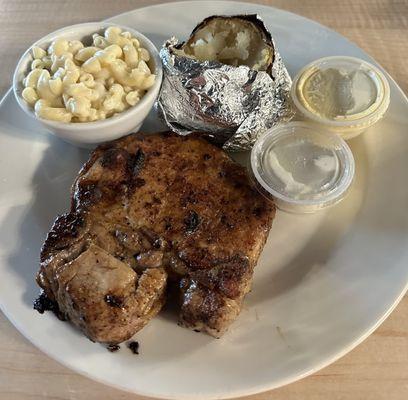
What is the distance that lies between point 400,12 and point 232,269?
139 cm

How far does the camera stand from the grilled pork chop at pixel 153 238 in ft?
3.71

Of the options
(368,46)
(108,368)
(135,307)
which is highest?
(368,46)

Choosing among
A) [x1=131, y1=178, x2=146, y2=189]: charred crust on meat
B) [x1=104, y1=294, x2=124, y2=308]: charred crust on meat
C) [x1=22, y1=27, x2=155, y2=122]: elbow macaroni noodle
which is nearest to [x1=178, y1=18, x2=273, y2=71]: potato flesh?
[x1=22, y1=27, x2=155, y2=122]: elbow macaroni noodle

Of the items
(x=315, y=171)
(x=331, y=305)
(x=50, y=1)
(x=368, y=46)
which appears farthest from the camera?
(x=50, y=1)

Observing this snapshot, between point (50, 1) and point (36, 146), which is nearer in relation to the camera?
point (36, 146)

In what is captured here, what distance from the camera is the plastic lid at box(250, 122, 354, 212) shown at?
51.7 inches

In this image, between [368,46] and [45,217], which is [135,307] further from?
[368,46]

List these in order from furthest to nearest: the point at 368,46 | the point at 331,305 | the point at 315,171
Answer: the point at 368,46 < the point at 315,171 < the point at 331,305

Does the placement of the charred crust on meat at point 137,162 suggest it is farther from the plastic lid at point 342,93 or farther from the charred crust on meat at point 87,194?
the plastic lid at point 342,93

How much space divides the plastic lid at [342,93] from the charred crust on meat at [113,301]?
754 mm

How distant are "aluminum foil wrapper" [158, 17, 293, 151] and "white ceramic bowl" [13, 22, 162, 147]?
6cm

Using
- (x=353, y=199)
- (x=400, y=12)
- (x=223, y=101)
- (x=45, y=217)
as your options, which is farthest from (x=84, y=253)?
(x=400, y=12)

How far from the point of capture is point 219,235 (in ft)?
4.02

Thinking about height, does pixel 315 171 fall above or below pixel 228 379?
above
